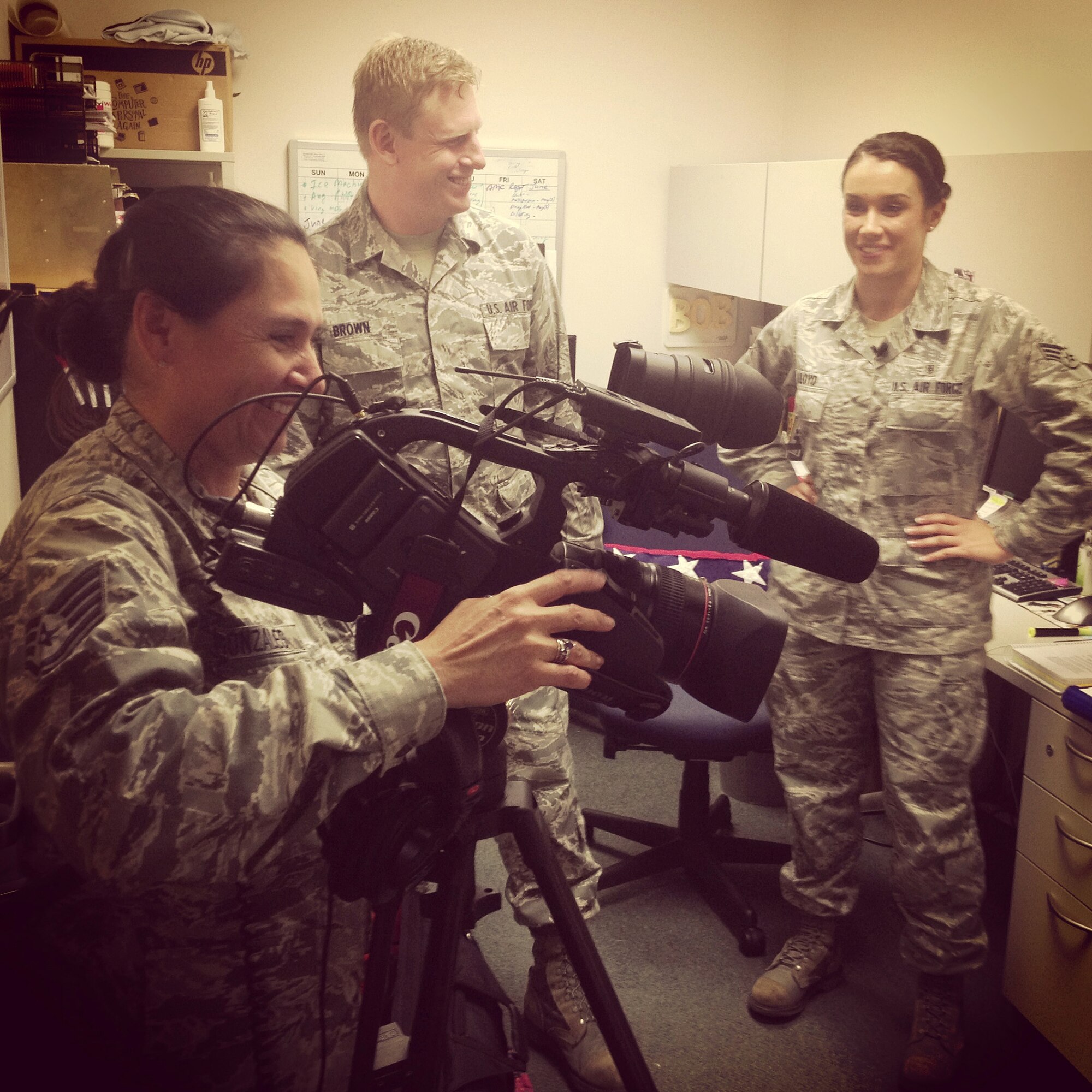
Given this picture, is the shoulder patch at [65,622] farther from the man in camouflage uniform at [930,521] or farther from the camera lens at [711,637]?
the man in camouflage uniform at [930,521]

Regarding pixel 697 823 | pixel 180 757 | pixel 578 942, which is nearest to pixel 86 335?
pixel 180 757

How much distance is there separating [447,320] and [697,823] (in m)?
1.35

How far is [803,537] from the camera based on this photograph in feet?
2.85

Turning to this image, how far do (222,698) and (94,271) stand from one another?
1.54ft

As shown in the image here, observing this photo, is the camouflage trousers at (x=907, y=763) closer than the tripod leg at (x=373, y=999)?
No

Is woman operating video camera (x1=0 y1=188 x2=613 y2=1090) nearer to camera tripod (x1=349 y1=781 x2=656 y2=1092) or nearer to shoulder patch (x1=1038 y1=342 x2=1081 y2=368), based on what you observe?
camera tripod (x1=349 y1=781 x2=656 y2=1092)

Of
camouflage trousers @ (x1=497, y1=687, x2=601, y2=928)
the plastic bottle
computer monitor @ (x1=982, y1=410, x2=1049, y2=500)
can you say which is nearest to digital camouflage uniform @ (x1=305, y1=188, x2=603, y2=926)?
camouflage trousers @ (x1=497, y1=687, x2=601, y2=928)

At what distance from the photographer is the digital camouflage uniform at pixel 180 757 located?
689 millimetres

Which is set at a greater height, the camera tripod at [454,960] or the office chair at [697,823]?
the camera tripod at [454,960]

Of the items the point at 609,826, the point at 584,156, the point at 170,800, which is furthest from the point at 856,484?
the point at 584,156

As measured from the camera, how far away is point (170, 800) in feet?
2.26

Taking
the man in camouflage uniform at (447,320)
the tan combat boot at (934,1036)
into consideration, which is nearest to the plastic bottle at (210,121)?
the man in camouflage uniform at (447,320)

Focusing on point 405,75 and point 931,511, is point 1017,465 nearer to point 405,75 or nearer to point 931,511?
point 931,511

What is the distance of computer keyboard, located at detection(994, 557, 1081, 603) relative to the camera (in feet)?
7.46
